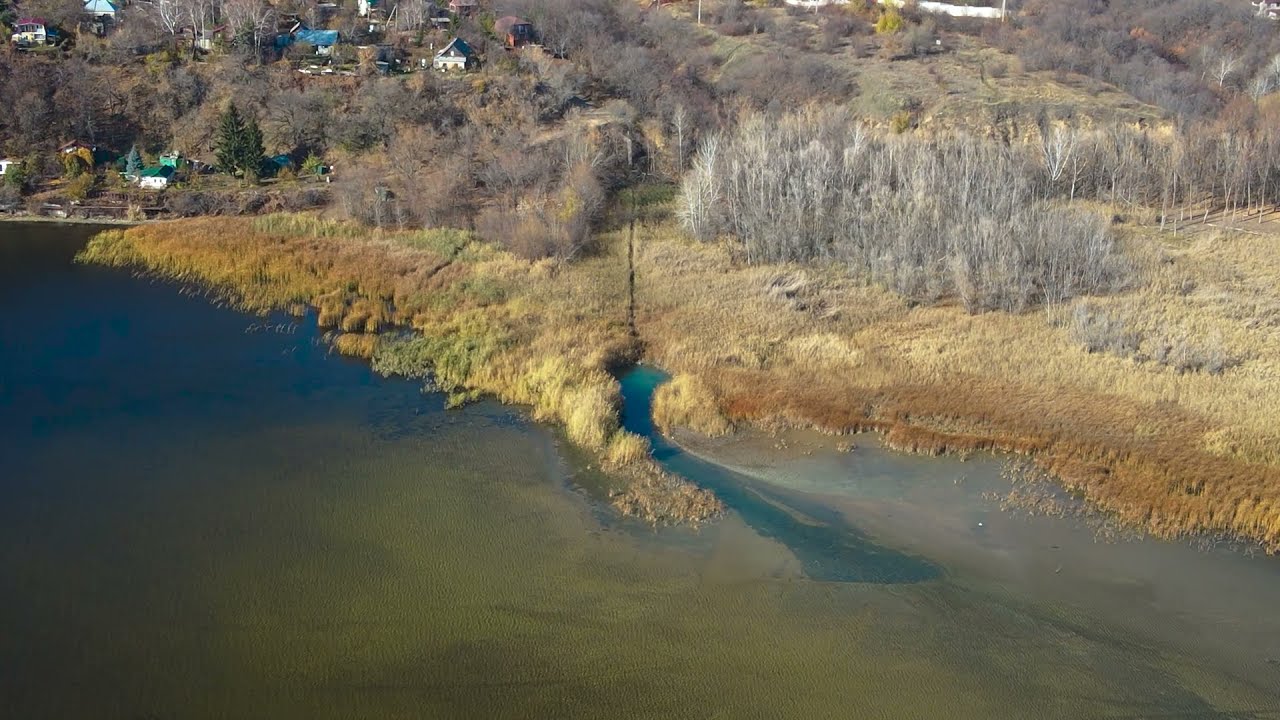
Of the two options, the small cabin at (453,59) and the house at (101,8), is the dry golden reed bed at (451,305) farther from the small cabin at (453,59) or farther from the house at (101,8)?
the house at (101,8)

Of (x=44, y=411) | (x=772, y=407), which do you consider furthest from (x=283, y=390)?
(x=772, y=407)

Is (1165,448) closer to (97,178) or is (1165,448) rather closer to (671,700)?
(671,700)

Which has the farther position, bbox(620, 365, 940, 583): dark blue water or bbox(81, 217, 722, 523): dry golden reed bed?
bbox(81, 217, 722, 523): dry golden reed bed

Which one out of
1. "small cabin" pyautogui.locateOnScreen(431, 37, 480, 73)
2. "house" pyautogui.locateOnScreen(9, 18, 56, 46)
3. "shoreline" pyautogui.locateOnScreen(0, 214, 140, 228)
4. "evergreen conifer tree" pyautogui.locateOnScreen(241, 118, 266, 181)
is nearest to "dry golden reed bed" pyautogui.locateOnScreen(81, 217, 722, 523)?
"shoreline" pyautogui.locateOnScreen(0, 214, 140, 228)

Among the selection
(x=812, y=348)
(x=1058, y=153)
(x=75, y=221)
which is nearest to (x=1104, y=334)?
(x=812, y=348)

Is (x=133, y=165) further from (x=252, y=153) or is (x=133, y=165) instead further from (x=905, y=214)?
(x=905, y=214)

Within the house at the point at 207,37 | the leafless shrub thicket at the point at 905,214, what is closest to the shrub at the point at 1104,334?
the leafless shrub thicket at the point at 905,214

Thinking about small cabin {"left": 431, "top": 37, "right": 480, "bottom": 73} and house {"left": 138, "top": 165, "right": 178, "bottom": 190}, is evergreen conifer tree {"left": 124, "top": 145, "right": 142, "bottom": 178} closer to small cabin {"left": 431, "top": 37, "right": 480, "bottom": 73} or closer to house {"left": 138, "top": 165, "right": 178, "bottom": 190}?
house {"left": 138, "top": 165, "right": 178, "bottom": 190}

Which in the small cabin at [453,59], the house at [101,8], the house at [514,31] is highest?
the house at [101,8]
